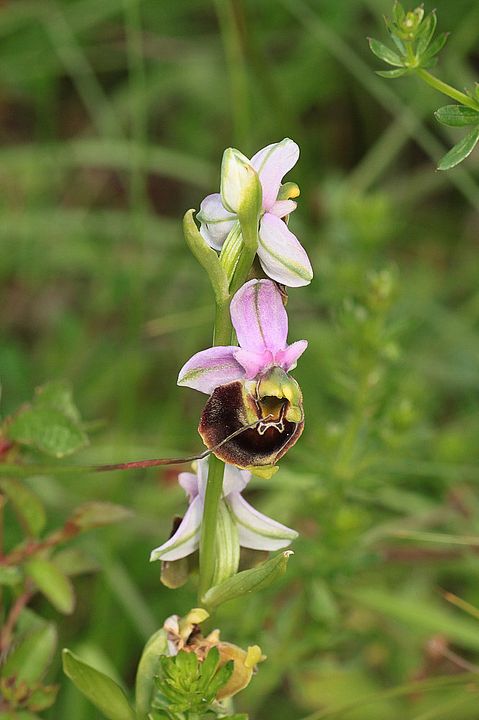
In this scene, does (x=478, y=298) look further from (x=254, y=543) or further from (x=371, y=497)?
(x=254, y=543)

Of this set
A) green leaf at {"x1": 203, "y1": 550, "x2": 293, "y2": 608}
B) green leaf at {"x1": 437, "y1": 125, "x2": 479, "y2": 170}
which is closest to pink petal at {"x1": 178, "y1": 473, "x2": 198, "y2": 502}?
green leaf at {"x1": 203, "y1": 550, "x2": 293, "y2": 608}

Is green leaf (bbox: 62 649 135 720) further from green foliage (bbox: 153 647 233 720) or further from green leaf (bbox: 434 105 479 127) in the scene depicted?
green leaf (bbox: 434 105 479 127)

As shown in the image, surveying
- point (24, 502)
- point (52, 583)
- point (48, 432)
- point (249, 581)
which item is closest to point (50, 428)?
point (48, 432)

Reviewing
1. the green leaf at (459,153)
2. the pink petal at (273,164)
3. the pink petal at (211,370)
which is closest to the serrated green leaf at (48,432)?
the pink petal at (211,370)

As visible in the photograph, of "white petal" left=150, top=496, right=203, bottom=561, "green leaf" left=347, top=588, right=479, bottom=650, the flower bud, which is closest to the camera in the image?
the flower bud

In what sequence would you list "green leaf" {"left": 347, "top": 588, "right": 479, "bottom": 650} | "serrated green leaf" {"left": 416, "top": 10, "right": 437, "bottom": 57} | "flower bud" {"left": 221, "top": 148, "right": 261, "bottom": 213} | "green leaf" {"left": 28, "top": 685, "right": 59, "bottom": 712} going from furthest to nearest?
"green leaf" {"left": 347, "top": 588, "right": 479, "bottom": 650}, "green leaf" {"left": 28, "top": 685, "right": 59, "bottom": 712}, "serrated green leaf" {"left": 416, "top": 10, "right": 437, "bottom": 57}, "flower bud" {"left": 221, "top": 148, "right": 261, "bottom": 213}
